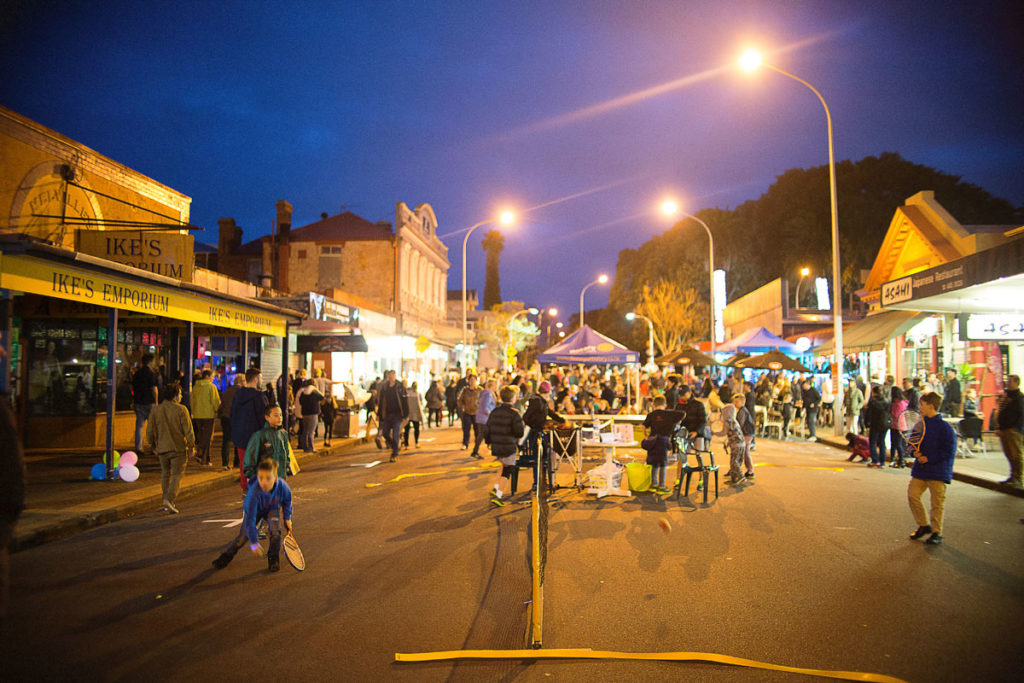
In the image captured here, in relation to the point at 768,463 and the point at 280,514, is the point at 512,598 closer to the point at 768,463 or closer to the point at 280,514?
the point at 280,514

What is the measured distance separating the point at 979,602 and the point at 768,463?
9545 mm

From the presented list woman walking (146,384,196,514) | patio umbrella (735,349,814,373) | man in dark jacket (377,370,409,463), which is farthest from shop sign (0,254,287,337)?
patio umbrella (735,349,814,373)

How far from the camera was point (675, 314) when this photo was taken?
201ft

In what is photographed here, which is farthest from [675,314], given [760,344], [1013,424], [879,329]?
[1013,424]

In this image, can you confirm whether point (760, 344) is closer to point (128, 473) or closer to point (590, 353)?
point (590, 353)

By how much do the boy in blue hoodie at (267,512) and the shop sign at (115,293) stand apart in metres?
4.78

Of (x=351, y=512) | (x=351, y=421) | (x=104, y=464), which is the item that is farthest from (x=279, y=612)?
(x=351, y=421)

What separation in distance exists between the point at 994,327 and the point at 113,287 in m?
18.4

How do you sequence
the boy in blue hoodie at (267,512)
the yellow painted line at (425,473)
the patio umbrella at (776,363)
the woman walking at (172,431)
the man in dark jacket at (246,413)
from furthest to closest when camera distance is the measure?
1. the patio umbrella at (776,363)
2. the yellow painted line at (425,473)
3. the man in dark jacket at (246,413)
4. the woman walking at (172,431)
5. the boy in blue hoodie at (267,512)

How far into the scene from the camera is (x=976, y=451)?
16.2m

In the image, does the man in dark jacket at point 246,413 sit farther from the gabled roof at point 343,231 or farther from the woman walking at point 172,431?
the gabled roof at point 343,231

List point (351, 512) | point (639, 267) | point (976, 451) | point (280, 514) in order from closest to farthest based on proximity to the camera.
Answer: point (280, 514) < point (351, 512) < point (976, 451) < point (639, 267)

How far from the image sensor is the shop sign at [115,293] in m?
8.73

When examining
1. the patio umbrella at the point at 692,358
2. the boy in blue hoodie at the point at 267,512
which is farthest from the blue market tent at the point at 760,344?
the boy in blue hoodie at the point at 267,512
